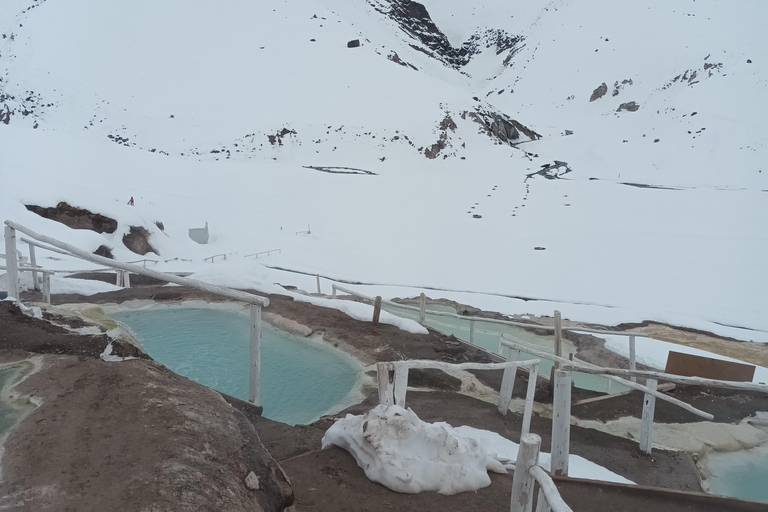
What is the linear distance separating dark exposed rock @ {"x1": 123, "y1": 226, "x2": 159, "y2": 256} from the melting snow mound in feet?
49.5

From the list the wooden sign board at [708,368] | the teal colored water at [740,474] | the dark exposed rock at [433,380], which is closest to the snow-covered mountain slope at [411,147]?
the wooden sign board at [708,368]

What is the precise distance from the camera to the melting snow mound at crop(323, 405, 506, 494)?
3.38 meters

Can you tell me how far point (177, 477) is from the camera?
2516 mm

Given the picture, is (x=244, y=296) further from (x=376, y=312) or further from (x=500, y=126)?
(x=500, y=126)

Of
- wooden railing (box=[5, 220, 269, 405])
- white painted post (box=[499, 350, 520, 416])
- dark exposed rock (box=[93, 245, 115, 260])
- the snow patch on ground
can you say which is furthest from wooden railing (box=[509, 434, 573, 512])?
dark exposed rock (box=[93, 245, 115, 260])

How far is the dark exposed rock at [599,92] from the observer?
56938mm

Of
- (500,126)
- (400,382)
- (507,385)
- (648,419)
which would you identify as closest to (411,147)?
(500,126)

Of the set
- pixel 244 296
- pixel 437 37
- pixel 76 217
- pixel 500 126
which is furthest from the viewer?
pixel 437 37

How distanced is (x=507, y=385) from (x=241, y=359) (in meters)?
4.08

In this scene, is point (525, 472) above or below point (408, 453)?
above

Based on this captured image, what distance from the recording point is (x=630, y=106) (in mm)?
51062

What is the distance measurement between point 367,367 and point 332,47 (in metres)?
56.5

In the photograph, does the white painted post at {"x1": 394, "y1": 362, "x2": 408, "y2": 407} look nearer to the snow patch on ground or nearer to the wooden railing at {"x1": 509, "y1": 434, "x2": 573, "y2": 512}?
the snow patch on ground

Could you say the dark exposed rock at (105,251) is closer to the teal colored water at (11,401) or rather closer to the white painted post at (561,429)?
the teal colored water at (11,401)
